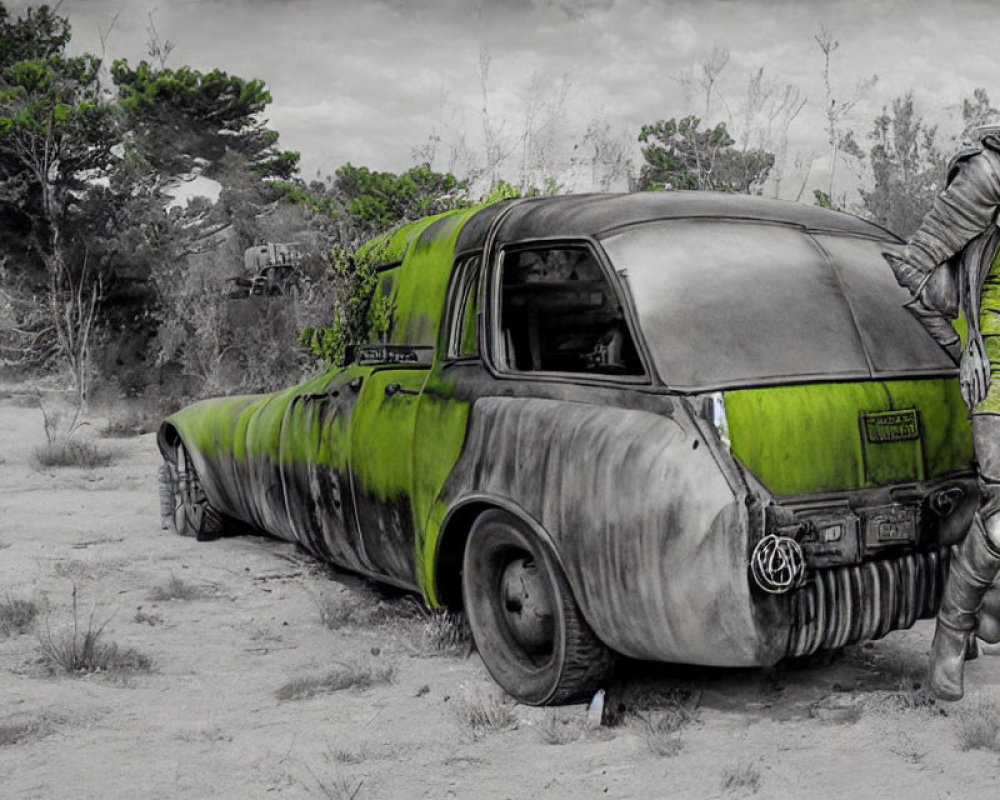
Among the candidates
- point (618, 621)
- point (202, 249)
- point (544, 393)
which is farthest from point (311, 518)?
point (202, 249)

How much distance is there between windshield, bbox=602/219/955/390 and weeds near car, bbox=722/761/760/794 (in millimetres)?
1194

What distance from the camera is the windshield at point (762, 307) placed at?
3.81 meters

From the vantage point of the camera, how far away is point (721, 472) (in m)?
3.47

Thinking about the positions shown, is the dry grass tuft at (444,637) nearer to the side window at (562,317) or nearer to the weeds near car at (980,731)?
the side window at (562,317)

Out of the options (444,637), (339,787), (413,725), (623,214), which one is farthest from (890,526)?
(444,637)

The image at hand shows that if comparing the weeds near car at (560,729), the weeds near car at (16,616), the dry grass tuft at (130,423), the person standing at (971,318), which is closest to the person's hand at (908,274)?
the person standing at (971,318)

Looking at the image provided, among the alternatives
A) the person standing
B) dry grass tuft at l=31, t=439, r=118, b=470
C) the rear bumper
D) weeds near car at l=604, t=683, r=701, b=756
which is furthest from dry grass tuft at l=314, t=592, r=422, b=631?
dry grass tuft at l=31, t=439, r=118, b=470

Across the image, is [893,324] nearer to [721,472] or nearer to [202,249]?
[721,472]

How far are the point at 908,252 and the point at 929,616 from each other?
127 centimetres

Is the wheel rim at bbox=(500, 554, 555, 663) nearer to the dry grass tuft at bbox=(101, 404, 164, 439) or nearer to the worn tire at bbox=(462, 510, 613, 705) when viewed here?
the worn tire at bbox=(462, 510, 613, 705)

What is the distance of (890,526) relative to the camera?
12.3 feet

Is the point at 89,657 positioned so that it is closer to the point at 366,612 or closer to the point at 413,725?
the point at 366,612

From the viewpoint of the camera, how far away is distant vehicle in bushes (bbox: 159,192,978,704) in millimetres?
3535

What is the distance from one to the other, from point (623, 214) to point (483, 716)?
6.28 ft
